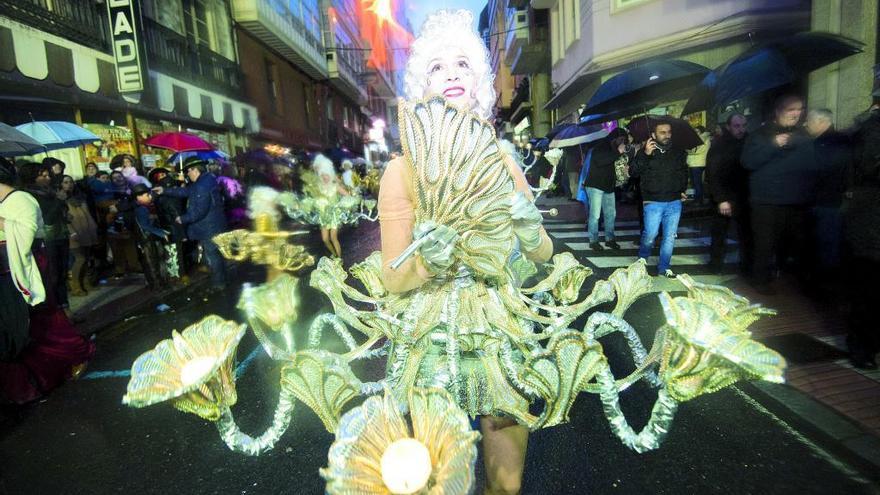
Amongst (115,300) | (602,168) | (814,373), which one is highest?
(602,168)

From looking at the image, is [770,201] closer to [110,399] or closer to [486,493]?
[486,493]

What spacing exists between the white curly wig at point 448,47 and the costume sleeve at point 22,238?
11.8 ft

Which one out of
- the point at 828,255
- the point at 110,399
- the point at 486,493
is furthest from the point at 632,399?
the point at 110,399

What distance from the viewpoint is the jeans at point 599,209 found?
808 centimetres

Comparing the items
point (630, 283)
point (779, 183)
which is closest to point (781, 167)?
point (779, 183)

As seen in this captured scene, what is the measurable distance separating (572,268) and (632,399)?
5.13ft

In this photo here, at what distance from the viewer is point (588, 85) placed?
1661 centimetres

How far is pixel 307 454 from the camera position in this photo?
9.44ft

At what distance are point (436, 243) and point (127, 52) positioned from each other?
14.1 m

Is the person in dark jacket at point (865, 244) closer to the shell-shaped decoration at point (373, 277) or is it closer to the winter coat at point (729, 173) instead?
the winter coat at point (729, 173)

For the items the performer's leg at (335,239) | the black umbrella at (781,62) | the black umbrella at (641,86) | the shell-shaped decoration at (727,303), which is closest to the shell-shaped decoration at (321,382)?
the shell-shaped decoration at (727,303)

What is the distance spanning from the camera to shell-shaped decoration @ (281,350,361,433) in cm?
138

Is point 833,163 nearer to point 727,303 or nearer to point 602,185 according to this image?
point 602,185

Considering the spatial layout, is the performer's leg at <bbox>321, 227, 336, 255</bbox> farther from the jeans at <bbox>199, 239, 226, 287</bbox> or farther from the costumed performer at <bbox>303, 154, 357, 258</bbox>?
the jeans at <bbox>199, 239, 226, 287</bbox>
